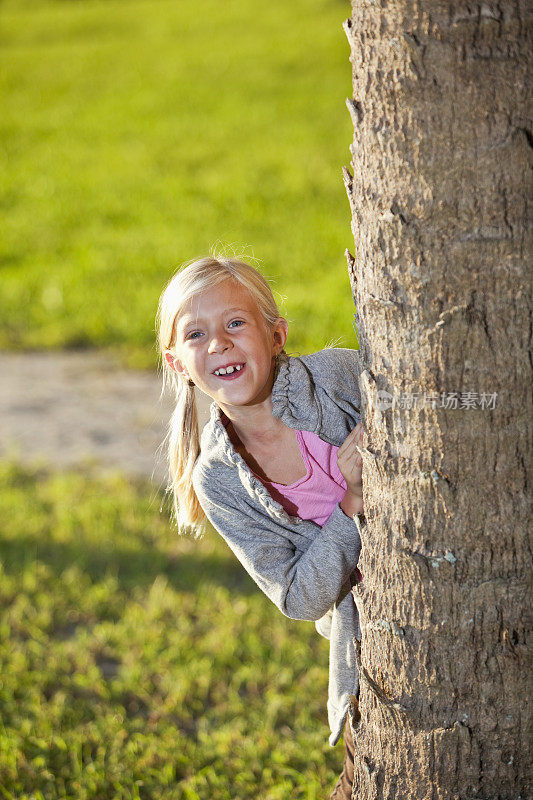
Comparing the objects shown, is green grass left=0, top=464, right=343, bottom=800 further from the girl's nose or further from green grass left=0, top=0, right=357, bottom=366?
the girl's nose

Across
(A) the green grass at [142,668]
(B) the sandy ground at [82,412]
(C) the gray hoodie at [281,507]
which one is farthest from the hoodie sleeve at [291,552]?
(B) the sandy ground at [82,412]

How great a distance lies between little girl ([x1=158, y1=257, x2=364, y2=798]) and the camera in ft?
6.51

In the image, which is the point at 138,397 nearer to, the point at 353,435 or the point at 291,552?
the point at 291,552

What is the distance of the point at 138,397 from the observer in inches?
243

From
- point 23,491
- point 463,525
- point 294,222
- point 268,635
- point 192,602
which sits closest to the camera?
point 463,525

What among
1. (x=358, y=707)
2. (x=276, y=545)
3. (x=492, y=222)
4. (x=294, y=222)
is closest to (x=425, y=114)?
(x=492, y=222)

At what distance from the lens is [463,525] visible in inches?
64.5

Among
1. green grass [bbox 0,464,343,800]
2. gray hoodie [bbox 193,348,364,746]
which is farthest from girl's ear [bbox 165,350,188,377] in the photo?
green grass [bbox 0,464,343,800]

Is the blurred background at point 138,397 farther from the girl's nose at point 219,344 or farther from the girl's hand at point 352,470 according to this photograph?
the girl's hand at point 352,470

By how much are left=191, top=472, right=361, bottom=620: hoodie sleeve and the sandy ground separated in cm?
295

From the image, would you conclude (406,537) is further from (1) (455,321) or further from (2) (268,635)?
(2) (268,635)

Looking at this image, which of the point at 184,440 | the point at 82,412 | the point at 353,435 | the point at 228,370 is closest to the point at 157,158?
the point at 82,412

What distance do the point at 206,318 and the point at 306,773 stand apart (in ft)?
5.53

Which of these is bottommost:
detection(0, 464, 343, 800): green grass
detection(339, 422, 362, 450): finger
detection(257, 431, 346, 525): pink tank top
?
detection(0, 464, 343, 800): green grass
